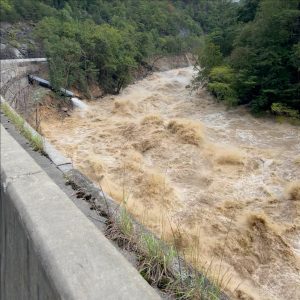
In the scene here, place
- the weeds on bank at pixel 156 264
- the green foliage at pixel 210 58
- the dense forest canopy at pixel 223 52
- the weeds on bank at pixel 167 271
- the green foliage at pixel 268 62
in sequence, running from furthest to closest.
→ 1. the green foliage at pixel 210 58
2. the dense forest canopy at pixel 223 52
3. the green foliage at pixel 268 62
4. the weeds on bank at pixel 156 264
5. the weeds on bank at pixel 167 271

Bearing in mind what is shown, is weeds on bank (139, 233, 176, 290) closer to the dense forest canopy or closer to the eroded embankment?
the eroded embankment

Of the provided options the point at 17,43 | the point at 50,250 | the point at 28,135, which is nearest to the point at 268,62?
the point at 28,135

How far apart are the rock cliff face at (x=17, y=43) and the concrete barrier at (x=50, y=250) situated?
20501 millimetres

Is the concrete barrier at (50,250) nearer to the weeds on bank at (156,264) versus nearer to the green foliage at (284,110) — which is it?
the weeds on bank at (156,264)

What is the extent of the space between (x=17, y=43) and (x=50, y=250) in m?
23.8

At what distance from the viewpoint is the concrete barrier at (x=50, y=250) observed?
155cm

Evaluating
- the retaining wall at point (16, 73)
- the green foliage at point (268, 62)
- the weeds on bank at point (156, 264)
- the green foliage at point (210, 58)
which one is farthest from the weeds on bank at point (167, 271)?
the green foliage at point (210, 58)

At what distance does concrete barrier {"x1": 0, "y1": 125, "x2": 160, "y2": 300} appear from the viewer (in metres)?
1.55

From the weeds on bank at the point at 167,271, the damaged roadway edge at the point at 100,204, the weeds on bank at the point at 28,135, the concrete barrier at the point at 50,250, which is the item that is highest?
the concrete barrier at the point at 50,250

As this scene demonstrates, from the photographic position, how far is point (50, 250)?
175cm

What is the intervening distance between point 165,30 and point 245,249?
3895 cm

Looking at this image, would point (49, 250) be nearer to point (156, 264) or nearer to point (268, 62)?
point (156, 264)

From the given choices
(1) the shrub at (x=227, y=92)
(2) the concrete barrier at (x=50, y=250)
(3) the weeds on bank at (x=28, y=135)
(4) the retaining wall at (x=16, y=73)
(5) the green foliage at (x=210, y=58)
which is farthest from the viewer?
(5) the green foliage at (x=210, y=58)

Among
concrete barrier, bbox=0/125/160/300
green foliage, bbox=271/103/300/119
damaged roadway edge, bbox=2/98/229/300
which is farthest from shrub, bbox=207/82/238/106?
concrete barrier, bbox=0/125/160/300
